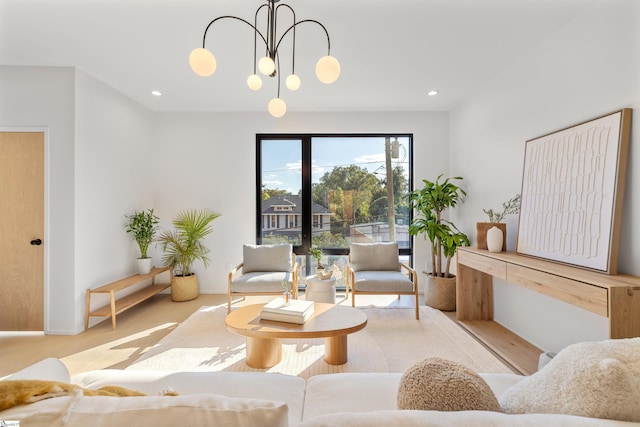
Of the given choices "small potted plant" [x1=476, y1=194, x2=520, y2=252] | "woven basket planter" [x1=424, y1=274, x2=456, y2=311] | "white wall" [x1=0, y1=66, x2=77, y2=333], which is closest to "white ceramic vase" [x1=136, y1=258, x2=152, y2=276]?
"white wall" [x1=0, y1=66, x2=77, y2=333]

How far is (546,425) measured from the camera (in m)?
0.65

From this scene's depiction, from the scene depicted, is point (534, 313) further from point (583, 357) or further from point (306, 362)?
point (583, 357)

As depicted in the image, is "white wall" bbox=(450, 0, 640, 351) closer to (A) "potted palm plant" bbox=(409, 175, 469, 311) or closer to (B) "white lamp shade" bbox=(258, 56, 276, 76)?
(A) "potted palm plant" bbox=(409, 175, 469, 311)

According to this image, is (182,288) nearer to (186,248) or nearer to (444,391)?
(186,248)

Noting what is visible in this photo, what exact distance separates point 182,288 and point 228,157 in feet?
6.41

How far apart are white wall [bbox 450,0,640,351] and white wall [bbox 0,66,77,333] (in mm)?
4444

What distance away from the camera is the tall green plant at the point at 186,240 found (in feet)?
13.4

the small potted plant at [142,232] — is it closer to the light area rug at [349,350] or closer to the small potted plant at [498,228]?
the light area rug at [349,350]

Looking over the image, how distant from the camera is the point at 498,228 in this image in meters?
2.98

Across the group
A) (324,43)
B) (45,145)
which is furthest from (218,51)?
(45,145)

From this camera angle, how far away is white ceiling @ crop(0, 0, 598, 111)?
2.18 m

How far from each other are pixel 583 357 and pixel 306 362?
197cm

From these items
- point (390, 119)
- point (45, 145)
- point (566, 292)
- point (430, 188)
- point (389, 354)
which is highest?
point (390, 119)

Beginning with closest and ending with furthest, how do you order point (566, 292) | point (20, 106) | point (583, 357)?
point (583, 357)
point (566, 292)
point (20, 106)
